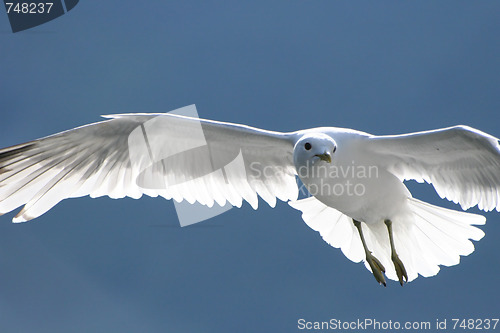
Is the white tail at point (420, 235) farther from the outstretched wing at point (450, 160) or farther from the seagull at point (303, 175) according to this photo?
the outstretched wing at point (450, 160)

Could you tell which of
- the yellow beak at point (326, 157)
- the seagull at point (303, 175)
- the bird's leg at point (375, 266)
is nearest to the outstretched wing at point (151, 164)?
the seagull at point (303, 175)

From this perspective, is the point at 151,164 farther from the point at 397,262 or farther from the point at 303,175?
the point at 397,262

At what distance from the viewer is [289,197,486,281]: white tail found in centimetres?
468

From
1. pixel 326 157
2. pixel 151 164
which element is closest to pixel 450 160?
pixel 326 157

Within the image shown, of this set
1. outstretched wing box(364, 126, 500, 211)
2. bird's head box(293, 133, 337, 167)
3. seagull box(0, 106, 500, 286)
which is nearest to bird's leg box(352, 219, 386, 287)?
seagull box(0, 106, 500, 286)

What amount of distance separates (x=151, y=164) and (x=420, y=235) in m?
1.73

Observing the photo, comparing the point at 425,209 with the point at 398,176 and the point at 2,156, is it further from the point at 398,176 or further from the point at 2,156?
the point at 2,156

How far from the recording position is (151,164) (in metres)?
4.90

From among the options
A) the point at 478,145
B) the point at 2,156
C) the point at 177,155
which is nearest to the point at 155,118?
the point at 177,155

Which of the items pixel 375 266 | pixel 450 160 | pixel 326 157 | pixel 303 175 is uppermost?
pixel 326 157

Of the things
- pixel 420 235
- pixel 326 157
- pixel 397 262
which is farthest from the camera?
pixel 420 235

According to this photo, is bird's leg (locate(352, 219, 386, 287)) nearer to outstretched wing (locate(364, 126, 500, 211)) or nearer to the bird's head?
outstretched wing (locate(364, 126, 500, 211))

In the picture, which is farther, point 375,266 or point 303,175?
point 375,266

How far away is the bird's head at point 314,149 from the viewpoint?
405 cm
